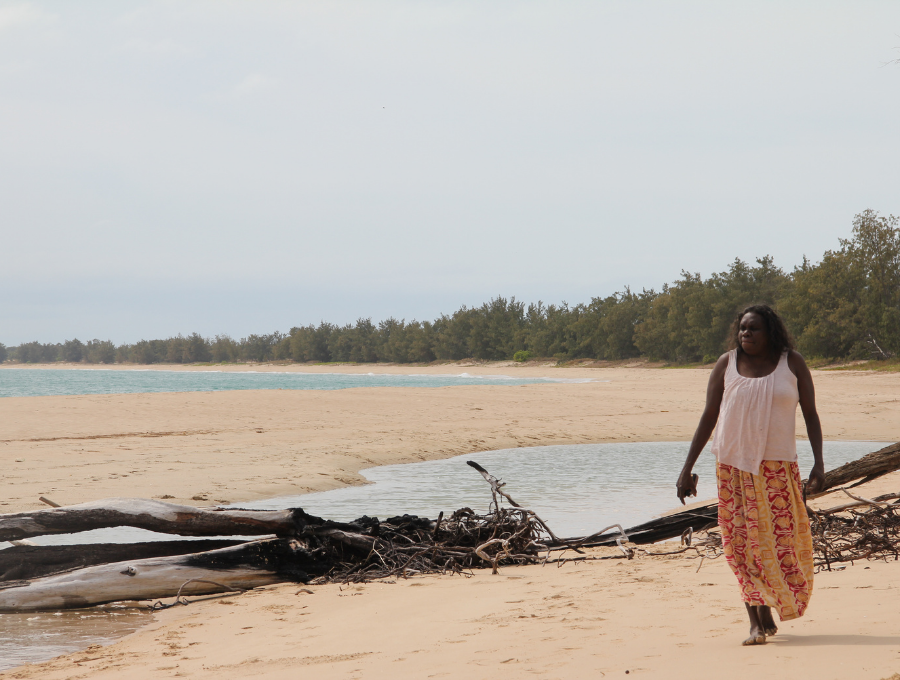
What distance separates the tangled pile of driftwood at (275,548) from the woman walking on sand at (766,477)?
236 centimetres

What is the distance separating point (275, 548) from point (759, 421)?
4.26 meters

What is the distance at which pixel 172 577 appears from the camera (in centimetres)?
595

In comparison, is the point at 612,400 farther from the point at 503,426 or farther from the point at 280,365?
the point at 280,365

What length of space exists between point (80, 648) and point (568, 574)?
3.51 m

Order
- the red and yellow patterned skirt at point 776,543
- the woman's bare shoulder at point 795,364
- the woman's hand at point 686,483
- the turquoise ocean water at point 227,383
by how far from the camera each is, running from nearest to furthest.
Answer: the red and yellow patterned skirt at point 776,543, the woman's bare shoulder at point 795,364, the woman's hand at point 686,483, the turquoise ocean water at point 227,383

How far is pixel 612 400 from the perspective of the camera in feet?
83.8

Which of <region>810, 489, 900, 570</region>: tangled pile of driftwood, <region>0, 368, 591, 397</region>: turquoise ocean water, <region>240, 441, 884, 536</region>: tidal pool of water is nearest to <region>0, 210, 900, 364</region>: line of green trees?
<region>0, 368, 591, 397</region>: turquoise ocean water

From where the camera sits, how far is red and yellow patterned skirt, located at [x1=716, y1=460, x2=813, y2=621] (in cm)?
353

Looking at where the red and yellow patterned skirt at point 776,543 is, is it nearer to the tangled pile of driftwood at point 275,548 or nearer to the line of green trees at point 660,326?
the tangled pile of driftwood at point 275,548

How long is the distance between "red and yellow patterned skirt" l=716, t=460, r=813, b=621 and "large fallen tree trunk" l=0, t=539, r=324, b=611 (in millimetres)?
3869

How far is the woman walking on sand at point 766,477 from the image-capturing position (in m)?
3.54

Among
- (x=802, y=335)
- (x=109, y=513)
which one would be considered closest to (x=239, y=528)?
(x=109, y=513)

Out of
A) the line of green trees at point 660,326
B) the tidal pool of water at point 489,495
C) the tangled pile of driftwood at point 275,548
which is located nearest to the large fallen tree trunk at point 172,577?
the tangled pile of driftwood at point 275,548

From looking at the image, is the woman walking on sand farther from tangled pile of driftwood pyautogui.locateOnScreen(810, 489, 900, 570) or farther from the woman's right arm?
tangled pile of driftwood pyautogui.locateOnScreen(810, 489, 900, 570)
